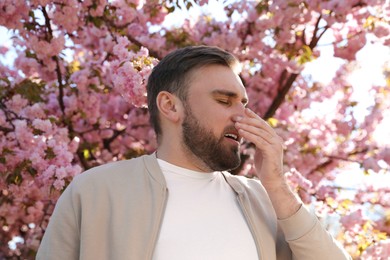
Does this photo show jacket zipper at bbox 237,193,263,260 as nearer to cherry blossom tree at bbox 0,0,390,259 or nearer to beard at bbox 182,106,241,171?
beard at bbox 182,106,241,171

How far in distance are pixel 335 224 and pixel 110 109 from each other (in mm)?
2306

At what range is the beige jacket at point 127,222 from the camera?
2.02 m

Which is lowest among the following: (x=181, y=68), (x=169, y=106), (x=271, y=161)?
(x=271, y=161)

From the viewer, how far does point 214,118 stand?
7.19 ft

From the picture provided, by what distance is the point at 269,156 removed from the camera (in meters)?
2.18

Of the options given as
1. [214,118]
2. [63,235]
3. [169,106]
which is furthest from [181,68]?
[63,235]

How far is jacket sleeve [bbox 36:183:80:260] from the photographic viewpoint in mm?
2039

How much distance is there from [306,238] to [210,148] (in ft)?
1.35

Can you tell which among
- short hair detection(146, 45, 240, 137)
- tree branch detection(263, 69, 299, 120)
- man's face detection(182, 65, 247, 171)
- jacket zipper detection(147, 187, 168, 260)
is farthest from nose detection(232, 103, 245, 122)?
tree branch detection(263, 69, 299, 120)

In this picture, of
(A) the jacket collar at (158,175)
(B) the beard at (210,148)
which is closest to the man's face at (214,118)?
(B) the beard at (210,148)

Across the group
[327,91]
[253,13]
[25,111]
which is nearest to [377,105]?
[327,91]

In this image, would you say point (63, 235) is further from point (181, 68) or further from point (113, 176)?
point (181, 68)

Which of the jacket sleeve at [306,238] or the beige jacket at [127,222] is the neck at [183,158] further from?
the jacket sleeve at [306,238]

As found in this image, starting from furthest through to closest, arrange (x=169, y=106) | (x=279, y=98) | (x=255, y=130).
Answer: (x=279, y=98), (x=169, y=106), (x=255, y=130)
